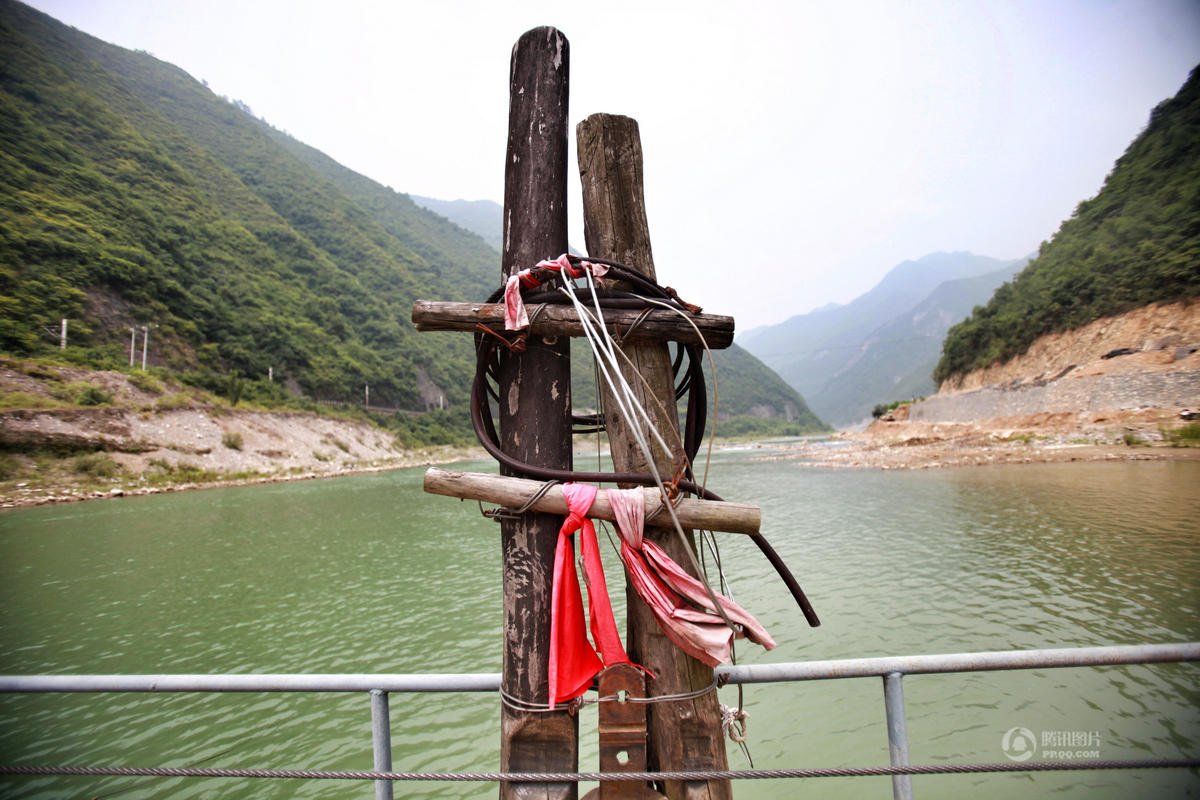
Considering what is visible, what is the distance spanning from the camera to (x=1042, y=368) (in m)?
30.2

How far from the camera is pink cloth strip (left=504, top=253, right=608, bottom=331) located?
170 centimetres

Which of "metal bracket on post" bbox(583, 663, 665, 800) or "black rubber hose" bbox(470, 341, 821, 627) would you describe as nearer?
"metal bracket on post" bbox(583, 663, 665, 800)

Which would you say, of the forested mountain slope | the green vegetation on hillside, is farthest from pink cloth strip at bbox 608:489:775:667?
the forested mountain slope

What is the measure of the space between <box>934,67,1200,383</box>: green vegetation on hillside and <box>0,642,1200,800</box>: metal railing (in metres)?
33.4

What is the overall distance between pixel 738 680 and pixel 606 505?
2.15ft

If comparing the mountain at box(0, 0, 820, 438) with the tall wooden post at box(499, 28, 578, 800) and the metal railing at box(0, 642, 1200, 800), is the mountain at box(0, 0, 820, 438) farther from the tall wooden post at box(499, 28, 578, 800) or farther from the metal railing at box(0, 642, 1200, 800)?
the metal railing at box(0, 642, 1200, 800)

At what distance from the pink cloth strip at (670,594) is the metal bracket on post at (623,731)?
0.20 m

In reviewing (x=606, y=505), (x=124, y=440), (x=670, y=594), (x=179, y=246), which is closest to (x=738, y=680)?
(x=670, y=594)

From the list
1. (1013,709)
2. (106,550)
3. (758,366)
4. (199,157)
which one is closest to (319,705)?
(1013,709)

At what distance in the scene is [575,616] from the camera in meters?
1.67

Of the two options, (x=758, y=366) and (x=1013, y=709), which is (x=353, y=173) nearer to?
(x=758, y=366)

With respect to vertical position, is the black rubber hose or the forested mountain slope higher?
the forested mountain slope

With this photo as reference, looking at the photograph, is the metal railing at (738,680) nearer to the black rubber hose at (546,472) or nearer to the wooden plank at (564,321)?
the black rubber hose at (546,472)

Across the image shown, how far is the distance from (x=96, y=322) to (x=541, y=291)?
44.3 m
